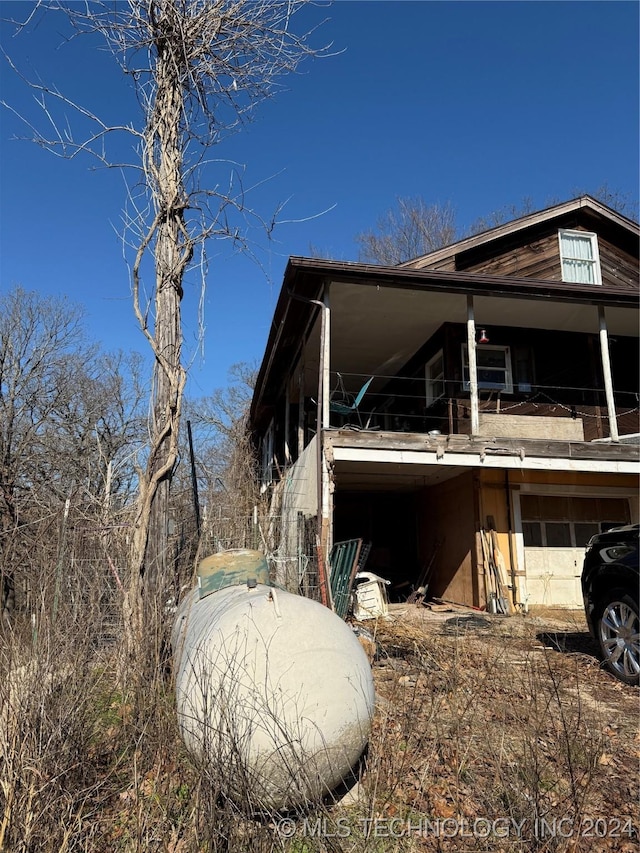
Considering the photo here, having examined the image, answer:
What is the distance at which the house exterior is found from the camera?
10172mm

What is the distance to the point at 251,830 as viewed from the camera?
2.53m

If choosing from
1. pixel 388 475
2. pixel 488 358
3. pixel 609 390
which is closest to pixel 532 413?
pixel 488 358

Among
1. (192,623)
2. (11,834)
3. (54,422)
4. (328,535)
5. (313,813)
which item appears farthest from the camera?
(54,422)

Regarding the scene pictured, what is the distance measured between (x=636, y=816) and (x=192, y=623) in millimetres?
2909

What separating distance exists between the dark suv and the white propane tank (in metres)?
3.16

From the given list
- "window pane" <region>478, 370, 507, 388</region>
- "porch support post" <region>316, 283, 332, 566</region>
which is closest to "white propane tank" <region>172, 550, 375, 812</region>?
"porch support post" <region>316, 283, 332, 566</region>

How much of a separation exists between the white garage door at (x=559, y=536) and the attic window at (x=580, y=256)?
558 cm

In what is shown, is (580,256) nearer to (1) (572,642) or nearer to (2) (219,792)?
(1) (572,642)

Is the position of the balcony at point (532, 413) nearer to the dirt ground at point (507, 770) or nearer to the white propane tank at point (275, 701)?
the dirt ground at point (507, 770)

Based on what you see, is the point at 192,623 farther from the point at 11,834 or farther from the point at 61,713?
the point at 11,834

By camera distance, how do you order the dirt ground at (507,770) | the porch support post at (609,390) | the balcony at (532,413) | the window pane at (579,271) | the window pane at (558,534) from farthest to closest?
the window pane at (579,271) < the balcony at (532,413) < the window pane at (558,534) < the porch support post at (609,390) < the dirt ground at (507,770)

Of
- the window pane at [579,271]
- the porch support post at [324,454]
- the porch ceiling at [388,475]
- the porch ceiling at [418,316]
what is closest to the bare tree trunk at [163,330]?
the porch support post at [324,454]

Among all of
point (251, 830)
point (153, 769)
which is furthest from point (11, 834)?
point (251, 830)

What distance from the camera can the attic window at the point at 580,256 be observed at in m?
14.1
